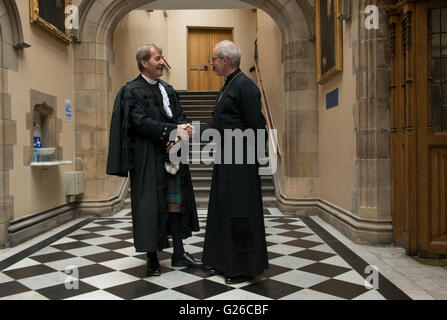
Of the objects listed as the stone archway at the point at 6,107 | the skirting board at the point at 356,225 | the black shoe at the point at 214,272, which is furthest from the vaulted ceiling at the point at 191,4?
the black shoe at the point at 214,272

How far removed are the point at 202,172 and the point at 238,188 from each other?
15.8 ft

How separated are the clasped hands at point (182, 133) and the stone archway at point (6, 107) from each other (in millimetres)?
1976

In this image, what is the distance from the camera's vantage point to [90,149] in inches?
229

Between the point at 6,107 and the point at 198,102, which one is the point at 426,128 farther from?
the point at 198,102

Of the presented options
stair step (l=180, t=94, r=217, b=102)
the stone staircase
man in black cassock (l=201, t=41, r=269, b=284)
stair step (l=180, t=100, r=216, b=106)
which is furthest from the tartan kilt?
stair step (l=180, t=94, r=217, b=102)

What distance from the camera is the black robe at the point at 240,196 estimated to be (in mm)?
2709

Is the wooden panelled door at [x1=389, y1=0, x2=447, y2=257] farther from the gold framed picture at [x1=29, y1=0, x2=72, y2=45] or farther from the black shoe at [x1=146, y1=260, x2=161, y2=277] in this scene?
the gold framed picture at [x1=29, y1=0, x2=72, y2=45]

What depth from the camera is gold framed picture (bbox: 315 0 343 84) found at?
14.9 ft

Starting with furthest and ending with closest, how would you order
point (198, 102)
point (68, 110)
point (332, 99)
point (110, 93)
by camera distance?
point (198, 102)
point (110, 93)
point (68, 110)
point (332, 99)

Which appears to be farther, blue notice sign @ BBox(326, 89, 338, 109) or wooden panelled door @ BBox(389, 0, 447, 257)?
blue notice sign @ BBox(326, 89, 338, 109)

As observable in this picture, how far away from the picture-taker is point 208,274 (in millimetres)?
2990

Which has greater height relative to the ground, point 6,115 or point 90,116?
point 90,116

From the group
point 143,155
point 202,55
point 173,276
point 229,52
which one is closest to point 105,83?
point 143,155

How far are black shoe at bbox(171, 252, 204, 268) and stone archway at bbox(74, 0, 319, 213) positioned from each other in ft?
9.35
